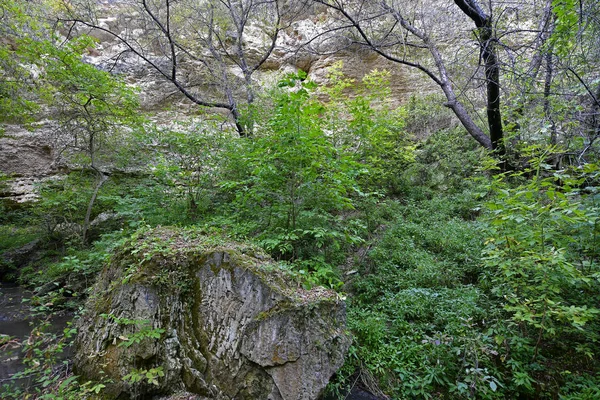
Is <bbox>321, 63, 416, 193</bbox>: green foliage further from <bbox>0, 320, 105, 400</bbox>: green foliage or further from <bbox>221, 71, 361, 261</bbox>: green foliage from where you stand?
<bbox>0, 320, 105, 400</bbox>: green foliage

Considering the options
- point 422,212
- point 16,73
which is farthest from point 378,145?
point 16,73

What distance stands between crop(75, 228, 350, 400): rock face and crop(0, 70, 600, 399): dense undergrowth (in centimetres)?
34

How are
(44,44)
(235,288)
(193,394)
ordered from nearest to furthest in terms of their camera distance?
(193,394) < (235,288) < (44,44)

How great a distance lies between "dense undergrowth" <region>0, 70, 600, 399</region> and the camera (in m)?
2.33

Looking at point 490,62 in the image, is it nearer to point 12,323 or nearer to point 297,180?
point 297,180

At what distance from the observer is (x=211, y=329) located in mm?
2828

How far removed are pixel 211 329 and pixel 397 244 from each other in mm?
3481

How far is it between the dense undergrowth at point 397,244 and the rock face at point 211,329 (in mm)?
335

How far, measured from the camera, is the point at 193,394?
8.57ft

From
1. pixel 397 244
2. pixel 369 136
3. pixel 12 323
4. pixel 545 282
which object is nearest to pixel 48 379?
pixel 12 323

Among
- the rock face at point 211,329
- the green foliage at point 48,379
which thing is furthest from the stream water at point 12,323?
the rock face at point 211,329

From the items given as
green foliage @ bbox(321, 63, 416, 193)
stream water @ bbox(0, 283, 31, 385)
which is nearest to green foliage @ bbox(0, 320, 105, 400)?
stream water @ bbox(0, 283, 31, 385)

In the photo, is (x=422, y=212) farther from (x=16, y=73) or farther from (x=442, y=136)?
(x=16, y=73)

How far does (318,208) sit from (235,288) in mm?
1560
